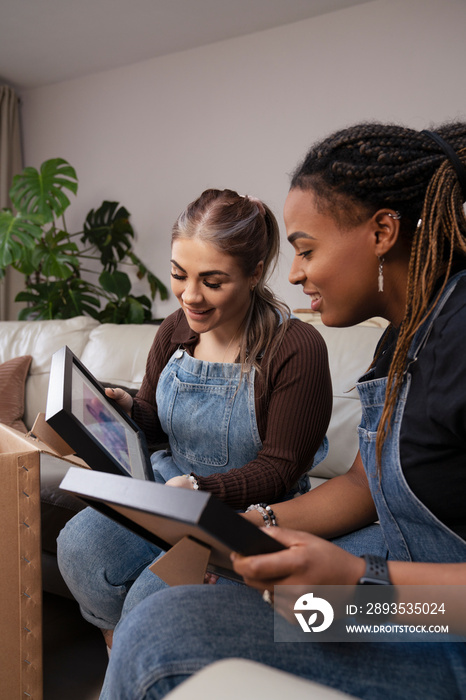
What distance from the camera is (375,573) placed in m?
0.63

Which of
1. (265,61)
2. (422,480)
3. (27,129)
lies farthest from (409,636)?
(27,129)

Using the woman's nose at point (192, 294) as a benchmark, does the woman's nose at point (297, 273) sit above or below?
above

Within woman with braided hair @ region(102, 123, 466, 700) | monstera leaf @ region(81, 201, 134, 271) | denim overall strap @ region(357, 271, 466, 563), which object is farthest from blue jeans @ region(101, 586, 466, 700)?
monstera leaf @ region(81, 201, 134, 271)

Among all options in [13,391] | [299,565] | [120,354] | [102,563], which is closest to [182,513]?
[299,565]

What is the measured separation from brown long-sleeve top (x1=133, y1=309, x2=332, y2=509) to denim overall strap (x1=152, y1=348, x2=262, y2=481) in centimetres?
4

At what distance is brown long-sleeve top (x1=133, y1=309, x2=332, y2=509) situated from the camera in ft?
3.58

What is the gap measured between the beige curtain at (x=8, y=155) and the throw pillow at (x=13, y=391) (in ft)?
6.68

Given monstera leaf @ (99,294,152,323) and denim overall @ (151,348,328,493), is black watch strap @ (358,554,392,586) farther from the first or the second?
monstera leaf @ (99,294,152,323)

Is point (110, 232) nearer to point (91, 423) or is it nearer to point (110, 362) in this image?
point (110, 362)

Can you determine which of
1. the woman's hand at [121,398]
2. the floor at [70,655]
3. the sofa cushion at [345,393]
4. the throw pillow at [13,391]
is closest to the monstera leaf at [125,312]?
the throw pillow at [13,391]

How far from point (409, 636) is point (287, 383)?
0.56m

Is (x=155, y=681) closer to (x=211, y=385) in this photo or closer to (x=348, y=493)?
(x=348, y=493)

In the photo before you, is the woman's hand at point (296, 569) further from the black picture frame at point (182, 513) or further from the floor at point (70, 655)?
the floor at point (70, 655)

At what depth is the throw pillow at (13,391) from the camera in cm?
237
